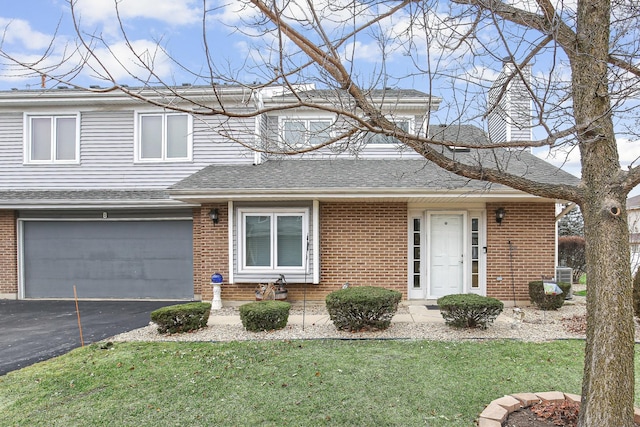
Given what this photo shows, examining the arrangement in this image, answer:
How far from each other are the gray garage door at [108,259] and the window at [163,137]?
5.91 ft

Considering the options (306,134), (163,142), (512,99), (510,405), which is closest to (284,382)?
(510,405)

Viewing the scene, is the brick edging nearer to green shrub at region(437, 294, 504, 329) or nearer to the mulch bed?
the mulch bed

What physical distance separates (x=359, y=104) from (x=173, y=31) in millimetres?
1749

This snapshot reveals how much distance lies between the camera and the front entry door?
915 centimetres

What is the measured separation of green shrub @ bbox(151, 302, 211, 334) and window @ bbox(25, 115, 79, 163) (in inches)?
257

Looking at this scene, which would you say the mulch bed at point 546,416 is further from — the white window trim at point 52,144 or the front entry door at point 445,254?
the white window trim at point 52,144

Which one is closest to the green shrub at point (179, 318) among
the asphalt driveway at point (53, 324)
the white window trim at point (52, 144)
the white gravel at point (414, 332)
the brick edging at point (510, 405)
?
the white gravel at point (414, 332)

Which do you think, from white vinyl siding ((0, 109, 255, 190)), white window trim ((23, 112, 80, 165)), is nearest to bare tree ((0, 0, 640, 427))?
white vinyl siding ((0, 109, 255, 190))

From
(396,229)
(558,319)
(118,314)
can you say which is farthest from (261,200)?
(558,319)

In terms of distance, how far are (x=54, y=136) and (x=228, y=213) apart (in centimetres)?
575

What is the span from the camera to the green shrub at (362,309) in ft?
20.6

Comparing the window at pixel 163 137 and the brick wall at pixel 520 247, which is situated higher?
the window at pixel 163 137

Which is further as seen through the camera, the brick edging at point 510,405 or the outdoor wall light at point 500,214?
the outdoor wall light at point 500,214

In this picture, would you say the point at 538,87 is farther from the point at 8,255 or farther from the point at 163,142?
the point at 8,255
